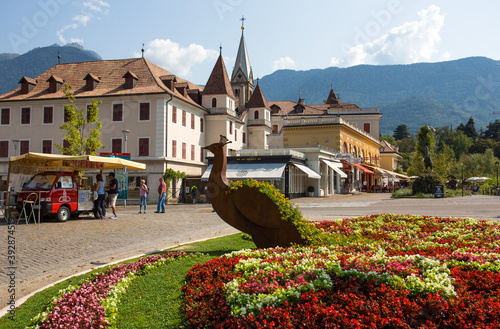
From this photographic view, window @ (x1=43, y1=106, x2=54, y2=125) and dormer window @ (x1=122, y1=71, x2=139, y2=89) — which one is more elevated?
dormer window @ (x1=122, y1=71, x2=139, y2=89)

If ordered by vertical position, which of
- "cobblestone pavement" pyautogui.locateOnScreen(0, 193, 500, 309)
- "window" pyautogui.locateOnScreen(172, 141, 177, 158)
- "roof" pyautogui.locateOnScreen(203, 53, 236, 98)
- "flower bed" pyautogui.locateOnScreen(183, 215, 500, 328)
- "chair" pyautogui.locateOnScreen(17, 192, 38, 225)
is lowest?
"cobblestone pavement" pyautogui.locateOnScreen(0, 193, 500, 309)

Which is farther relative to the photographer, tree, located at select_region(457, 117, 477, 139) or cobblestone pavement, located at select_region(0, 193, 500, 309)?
tree, located at select_region(457, 117, 477, 139)

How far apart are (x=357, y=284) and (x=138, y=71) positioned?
42.8 m

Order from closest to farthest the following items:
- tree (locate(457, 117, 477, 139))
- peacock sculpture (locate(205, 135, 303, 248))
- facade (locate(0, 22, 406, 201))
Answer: peacock sculpture (locate(205, 135, 303, 248))
facade (locate(0, 22, 406, 201))
tree (locate(457, 117, 477, 139))

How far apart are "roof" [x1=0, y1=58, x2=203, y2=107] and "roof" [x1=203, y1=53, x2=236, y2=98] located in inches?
163

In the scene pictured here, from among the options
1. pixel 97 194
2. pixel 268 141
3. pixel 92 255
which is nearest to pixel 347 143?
pixel 268 141

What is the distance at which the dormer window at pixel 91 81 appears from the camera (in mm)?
43625

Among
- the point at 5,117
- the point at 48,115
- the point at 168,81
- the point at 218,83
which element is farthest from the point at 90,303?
the point at 218,83

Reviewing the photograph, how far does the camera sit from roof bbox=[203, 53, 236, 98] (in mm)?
50156

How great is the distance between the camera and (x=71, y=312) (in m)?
5.18

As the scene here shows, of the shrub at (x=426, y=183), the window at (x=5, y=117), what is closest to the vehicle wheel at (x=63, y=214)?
the shrub at (x=426, y=183)

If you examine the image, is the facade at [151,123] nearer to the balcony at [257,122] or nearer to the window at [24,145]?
A: the window at [24,145]

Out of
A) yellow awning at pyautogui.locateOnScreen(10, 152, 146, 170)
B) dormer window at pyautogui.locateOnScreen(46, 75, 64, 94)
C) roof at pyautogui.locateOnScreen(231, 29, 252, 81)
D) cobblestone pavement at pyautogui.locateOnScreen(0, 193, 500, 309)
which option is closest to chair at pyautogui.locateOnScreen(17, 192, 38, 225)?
cobblestone pavement at pyautogui.locateOnScreen(0, 193, 500, 309)

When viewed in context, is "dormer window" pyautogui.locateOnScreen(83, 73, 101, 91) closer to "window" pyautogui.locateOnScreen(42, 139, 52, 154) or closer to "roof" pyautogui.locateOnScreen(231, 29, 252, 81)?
"window" pyautogui.locateOnScreen(42, 139, 52, 154)
